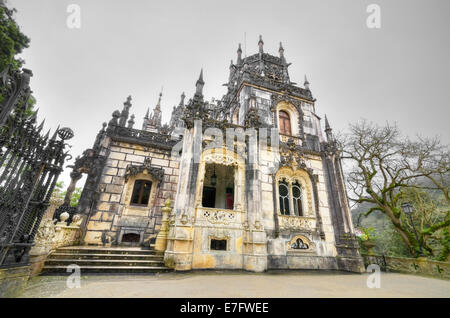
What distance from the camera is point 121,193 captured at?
35.0 feet

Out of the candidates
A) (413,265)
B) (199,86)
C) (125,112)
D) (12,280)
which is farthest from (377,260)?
(125,112)

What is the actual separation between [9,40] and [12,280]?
16.3m

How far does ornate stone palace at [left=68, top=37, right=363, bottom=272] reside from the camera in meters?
8.39

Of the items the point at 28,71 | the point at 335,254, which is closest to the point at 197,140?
the point at 28,71

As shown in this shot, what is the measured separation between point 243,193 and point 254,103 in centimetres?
742

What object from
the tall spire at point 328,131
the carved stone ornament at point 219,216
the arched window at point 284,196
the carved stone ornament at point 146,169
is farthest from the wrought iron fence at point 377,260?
the carved stone ornament at point 146,169

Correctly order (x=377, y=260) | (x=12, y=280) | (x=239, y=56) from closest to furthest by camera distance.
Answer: (x=12, y=280), (x=377, y=260), (x=239, y=56)

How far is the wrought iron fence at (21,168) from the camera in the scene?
10.7 feet

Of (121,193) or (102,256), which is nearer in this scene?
(102,256)

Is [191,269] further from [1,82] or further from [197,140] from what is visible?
[1,82]

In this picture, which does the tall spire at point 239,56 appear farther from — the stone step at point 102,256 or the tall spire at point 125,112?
the stone step at point 102,256

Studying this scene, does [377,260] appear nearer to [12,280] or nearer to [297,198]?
[297,198]

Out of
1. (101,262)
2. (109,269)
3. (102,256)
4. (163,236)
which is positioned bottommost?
(109,269)

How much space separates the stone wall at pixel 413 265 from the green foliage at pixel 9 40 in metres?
24.6
